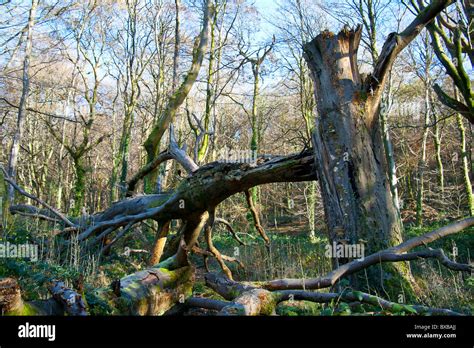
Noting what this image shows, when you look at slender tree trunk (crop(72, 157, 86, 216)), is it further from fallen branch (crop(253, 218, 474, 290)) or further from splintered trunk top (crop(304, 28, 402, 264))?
fallen branch (crop(253, 218, 474, 290))

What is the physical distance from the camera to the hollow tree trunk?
Result: 15.5 feet

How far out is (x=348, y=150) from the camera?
4871 millimetres

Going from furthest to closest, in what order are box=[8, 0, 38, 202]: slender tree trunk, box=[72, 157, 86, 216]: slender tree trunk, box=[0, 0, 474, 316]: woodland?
box=[72, 157, 86, 216]: slender tree trunk → box=[8, 0, 38, 202]: slender tree trunk → box=[0, 0, 474, 316]: woodland

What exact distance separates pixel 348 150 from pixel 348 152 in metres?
0.03

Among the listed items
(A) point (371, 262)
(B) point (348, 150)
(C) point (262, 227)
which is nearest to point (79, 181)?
(C) point (262, 227)

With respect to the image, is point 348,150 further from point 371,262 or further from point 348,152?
point 371,262

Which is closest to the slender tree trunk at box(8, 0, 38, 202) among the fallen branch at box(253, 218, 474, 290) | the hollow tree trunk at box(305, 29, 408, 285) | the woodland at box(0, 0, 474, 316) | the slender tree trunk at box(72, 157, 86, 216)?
the woodland at box(0, 0, 474, 316)

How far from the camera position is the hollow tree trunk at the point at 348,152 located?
471 cm

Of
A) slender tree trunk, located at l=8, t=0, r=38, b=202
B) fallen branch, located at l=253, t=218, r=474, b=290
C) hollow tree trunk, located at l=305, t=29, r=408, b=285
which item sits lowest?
fallen branch, located at l=253, t=218, r=474, b=290

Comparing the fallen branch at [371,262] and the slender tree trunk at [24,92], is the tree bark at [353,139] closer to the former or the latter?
the fallen branch at [371,262]

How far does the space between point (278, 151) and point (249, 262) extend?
14.4 meters

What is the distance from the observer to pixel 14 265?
16.4ft
